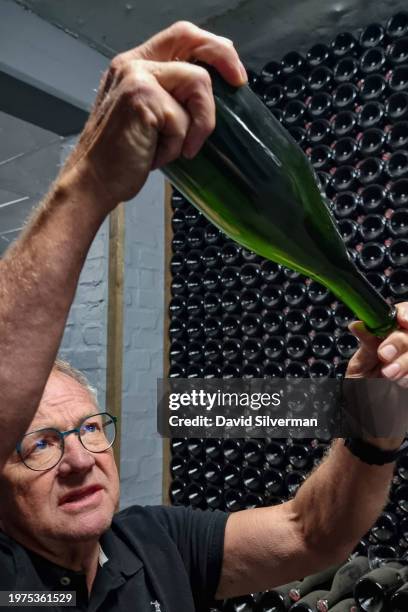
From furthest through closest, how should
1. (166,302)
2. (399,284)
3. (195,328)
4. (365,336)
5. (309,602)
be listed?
(166,302) < (195,328) < (399,284) < (309,602) < (365,336)

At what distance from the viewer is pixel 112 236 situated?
2643mm

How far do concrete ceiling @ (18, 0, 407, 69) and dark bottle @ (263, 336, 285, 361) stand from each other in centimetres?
120

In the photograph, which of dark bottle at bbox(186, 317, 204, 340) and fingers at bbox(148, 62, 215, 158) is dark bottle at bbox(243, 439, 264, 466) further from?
fingers at bbox(148, 62, 215, 158)

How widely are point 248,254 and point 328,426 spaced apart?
1808 mm

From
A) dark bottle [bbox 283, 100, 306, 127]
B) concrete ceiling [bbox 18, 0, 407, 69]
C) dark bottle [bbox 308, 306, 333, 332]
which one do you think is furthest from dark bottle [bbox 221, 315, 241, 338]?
concrete ceiling [bbox 18, 0, 407, 69]

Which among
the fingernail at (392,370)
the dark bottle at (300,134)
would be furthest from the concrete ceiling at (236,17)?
the fingernail at (392,370)

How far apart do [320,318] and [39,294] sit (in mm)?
1793

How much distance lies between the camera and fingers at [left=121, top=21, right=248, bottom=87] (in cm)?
37

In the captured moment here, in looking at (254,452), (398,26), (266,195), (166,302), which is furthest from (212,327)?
(266,195)

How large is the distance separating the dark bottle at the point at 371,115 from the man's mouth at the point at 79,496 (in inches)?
62.5

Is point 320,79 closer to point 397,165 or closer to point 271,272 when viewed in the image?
point 397,165

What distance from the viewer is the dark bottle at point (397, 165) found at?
192cm

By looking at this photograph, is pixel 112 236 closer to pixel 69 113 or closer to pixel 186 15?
pixel 69 113

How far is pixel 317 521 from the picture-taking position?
2.89 feet
